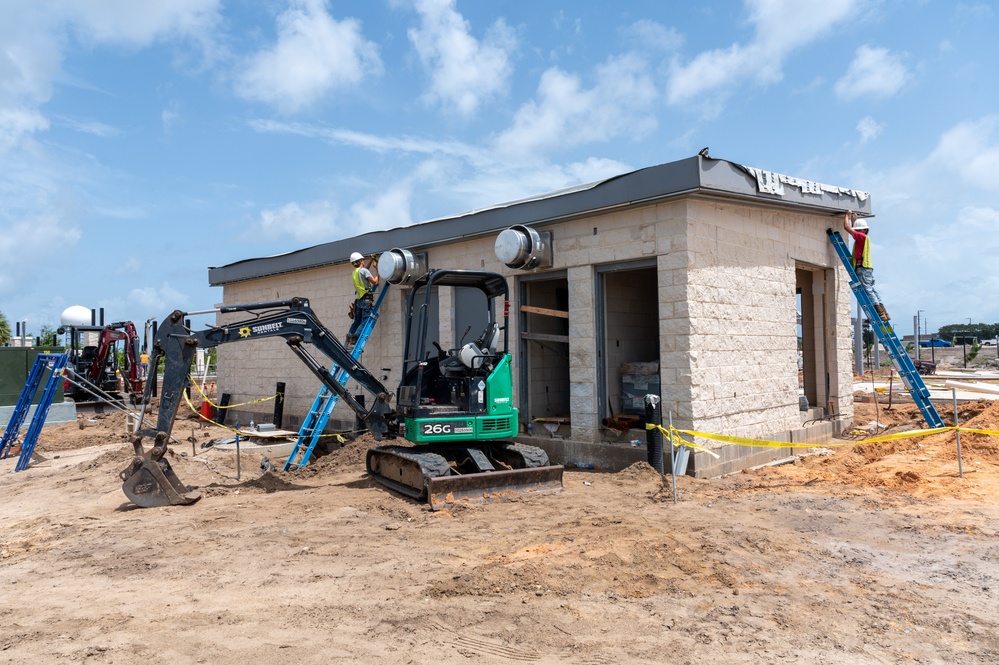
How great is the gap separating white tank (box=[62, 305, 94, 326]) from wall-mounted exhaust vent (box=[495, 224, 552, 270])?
2226 centimetres

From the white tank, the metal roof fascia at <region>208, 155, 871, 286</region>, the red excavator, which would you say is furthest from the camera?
the white tank

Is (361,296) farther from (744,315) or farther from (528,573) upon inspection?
(528,573)

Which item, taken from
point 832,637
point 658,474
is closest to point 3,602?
point 832,637

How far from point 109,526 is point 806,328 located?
13179 mm

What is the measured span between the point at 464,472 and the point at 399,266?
5.43 meters

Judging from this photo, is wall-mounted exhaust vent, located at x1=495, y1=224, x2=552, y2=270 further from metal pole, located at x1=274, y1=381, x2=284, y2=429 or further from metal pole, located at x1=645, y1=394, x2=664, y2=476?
metal pole, located at x1=274, y1=381, x2=284, y2=429

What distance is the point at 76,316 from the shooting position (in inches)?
1112

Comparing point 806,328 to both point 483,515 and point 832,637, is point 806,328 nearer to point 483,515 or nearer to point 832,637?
point 483,515

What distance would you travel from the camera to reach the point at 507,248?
39.9 feet

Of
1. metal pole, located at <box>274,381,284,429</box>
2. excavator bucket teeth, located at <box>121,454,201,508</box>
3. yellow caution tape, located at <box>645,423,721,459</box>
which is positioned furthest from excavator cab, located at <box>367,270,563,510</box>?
metal pole, located at <box>274,381,284,429</box>

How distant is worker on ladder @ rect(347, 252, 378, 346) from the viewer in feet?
47.8

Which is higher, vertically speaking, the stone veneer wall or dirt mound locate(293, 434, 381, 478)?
the stone veneer wall

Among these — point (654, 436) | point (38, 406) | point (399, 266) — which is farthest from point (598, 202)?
point (38, 406)

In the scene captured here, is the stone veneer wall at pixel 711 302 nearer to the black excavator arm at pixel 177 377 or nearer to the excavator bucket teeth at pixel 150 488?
the black excavator arm at pixel 177 377
